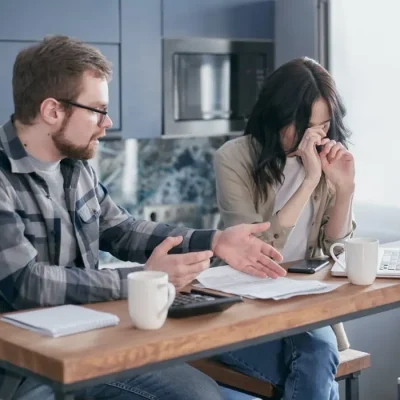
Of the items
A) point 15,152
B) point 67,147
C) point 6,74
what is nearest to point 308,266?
point 67,147

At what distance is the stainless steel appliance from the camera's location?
12.7ft

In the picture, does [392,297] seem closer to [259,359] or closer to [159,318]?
[259,359]

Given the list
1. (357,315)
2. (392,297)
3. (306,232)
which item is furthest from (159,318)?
(306,232)

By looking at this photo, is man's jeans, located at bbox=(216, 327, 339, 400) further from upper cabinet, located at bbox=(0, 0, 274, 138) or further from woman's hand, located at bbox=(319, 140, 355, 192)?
upper cabinet, located at bbox=(0, 0, 274, 138)

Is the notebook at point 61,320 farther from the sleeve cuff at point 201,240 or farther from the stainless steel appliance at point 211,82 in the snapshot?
the stainless steel appliance at point 211,82

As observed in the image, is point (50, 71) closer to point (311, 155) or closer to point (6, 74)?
point (311, 155)

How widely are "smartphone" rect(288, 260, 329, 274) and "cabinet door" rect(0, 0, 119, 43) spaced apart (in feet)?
5.16

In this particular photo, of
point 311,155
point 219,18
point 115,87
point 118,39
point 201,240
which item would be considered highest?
point 219,18

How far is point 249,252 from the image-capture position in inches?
87.4

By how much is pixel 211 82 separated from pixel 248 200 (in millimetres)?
1388

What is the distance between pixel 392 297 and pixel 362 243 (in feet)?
0.48

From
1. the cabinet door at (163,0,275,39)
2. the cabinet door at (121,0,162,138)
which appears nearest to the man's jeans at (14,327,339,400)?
the cabinet door at (121,0,162,138)

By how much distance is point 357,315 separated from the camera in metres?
2.04

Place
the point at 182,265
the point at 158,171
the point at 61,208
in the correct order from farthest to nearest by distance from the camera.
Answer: the point at 158,171
the point at 61,208
the point at 182,265
